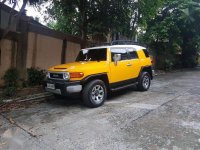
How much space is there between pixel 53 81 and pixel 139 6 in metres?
7.98

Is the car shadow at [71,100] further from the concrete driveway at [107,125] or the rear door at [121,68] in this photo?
the rear door at [121,68]

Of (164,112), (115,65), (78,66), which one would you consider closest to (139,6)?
(115,65)

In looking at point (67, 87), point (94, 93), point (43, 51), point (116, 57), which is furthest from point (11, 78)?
point (116, 57)

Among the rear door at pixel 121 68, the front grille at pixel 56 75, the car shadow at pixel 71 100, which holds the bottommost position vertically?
the car shadow at pixel 71 100

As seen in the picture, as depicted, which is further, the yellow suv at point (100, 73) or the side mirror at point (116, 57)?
the side mirror at point (116, 57)

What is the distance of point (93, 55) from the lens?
8781mm

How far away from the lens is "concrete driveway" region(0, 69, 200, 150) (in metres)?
4.82

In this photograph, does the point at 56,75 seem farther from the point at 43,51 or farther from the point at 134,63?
the point at 43,51

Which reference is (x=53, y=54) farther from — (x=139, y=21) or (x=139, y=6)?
(x=139, y=21)

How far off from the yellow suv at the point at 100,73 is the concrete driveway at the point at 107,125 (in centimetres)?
51

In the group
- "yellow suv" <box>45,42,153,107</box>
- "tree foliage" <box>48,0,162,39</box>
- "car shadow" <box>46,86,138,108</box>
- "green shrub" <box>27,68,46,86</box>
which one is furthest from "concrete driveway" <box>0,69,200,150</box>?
"tree foliage" <box>48,0,162,39</box>

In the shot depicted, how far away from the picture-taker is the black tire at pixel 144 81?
988 centimetres

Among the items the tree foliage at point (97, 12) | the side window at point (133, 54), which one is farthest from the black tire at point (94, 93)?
the tree foliage at point (97, 12)

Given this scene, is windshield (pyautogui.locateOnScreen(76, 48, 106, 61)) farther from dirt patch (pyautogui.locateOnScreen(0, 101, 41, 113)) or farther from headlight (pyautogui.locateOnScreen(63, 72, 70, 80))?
dirt patch (pyautogui.locateOnScreen(0, 101, 41, 113))
